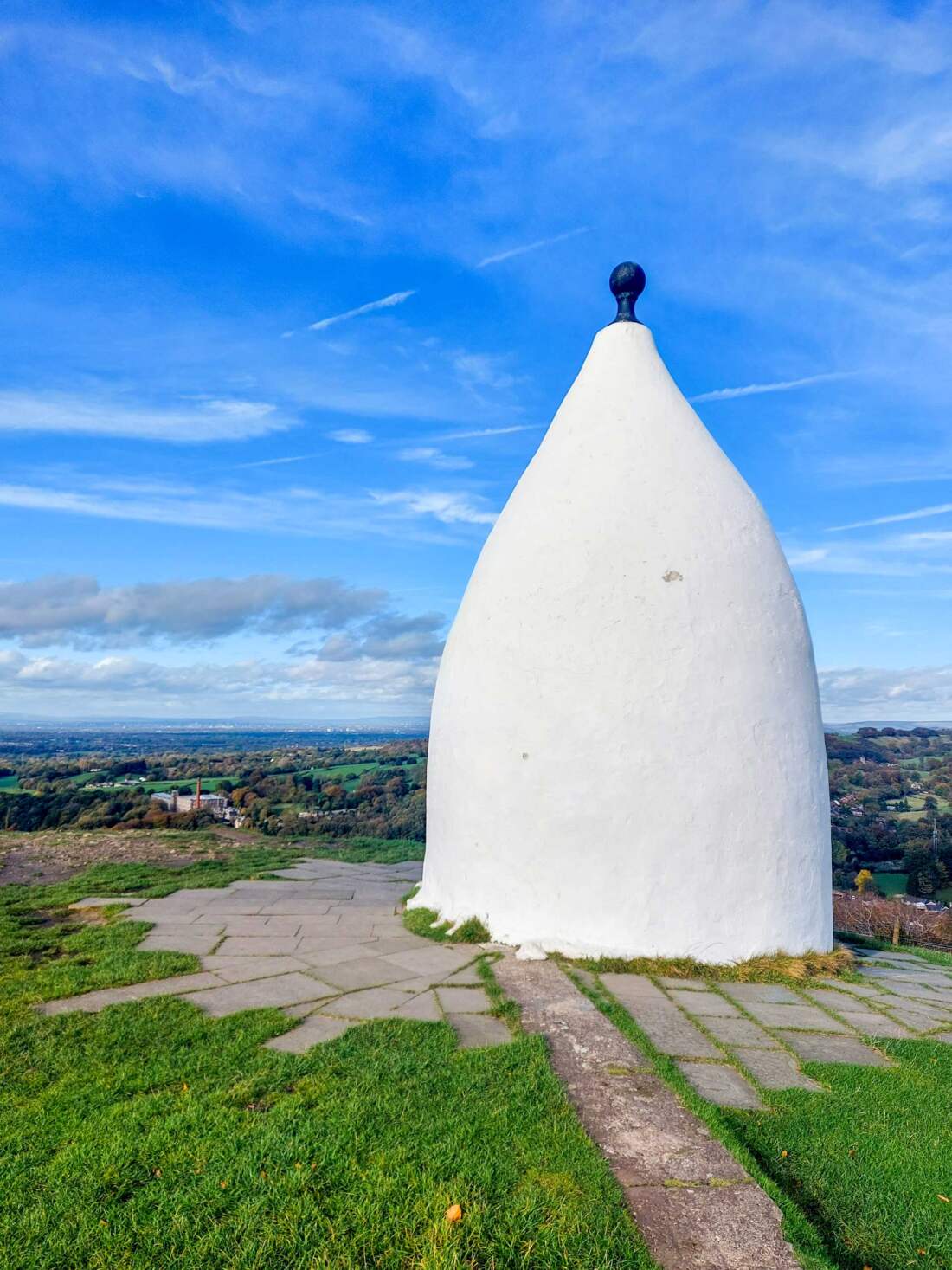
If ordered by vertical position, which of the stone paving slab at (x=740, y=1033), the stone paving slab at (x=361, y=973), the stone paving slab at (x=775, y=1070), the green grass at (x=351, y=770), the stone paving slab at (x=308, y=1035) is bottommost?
the stone paving slab at (x=740, y=1033)

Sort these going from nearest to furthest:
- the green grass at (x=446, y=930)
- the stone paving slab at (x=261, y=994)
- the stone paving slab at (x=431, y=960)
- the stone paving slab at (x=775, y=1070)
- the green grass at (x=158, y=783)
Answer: the stone paving slab at (x=775, y=1070)
the stone paving slab at (x=261, y=994)
the stone paving slab at (x=431, y=960)
the green grass at (x=446, y=930)
the green grass at (x=158, y=783)

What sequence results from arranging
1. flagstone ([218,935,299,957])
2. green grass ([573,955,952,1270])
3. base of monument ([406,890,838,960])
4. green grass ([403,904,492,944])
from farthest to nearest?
green grass ([403,904,492,944])
base of monument ([406,890,838,960])
flagstone ([218,935,299,957])
green grass ([573,955,952,1270])

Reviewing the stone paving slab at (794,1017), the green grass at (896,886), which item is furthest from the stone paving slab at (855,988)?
the green grass at (896,886)

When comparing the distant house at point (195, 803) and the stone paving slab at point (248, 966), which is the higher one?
the stone paving slab at point (248, 966)

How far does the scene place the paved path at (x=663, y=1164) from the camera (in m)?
2.10

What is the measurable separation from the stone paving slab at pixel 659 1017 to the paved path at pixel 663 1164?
345 millimetres

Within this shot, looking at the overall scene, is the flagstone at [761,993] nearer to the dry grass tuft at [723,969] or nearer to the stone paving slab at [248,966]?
the dry grass tuft at [723,969]

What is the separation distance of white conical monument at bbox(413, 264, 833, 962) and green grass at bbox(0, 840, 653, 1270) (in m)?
2.08

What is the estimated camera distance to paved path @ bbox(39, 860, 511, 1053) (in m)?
4.07

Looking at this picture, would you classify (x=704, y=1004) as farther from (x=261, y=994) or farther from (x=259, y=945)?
(x=259, y=945)

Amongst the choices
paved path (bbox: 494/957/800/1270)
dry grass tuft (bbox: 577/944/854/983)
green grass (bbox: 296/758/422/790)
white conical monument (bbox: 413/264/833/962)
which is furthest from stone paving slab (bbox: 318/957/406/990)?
green grass (bbox: 296/758/422/790)

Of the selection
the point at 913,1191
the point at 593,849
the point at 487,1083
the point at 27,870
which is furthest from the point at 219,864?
the point at 913,1191

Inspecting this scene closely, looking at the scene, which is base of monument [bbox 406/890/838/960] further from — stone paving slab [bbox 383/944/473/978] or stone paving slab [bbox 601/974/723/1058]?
stone paving slab [bbox 383/944/473/978]

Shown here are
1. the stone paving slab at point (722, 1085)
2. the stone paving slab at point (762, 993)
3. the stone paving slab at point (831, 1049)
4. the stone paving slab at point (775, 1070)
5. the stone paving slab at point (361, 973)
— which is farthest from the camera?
the stone paving slab at point (762, 993)
